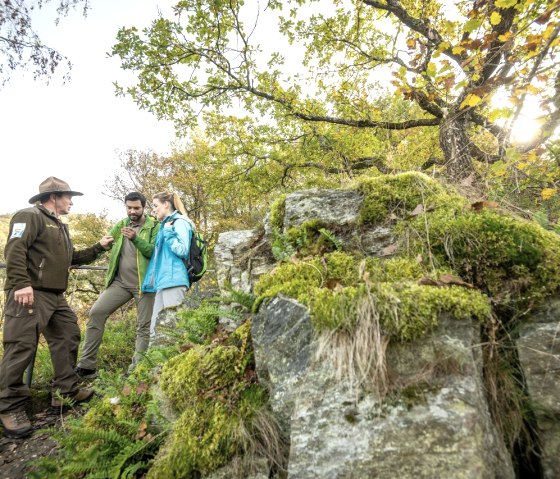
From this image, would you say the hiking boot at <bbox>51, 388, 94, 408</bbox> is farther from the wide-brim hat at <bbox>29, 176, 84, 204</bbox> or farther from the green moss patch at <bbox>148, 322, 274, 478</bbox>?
the wide-brim hat at <bbox>29, 176, 84, 204</bbox>

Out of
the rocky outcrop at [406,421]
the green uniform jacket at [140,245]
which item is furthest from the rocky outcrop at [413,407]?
the green uniform jacket at [140,245]

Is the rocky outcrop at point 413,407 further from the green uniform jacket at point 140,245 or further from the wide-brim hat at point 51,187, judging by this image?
the wide-brim hat at point 51,187

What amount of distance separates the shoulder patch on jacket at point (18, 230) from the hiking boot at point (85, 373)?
2366mm

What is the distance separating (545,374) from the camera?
1630 mm

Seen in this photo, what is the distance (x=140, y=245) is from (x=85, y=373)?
7.84ft

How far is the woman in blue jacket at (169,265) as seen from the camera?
14.9 ft

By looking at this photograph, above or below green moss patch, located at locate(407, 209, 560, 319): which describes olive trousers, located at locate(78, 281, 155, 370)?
below

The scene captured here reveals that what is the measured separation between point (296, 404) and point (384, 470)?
0.52 meters

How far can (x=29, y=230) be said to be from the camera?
4160 mm

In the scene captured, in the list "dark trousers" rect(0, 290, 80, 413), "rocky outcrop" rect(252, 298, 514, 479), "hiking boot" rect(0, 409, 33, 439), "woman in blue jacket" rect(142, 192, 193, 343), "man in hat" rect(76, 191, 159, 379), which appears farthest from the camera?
"man in hat" rect(76, 191, 159, 379)

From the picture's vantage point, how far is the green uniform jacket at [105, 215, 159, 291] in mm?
4836

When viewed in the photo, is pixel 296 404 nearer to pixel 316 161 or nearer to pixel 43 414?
pixel 43 414

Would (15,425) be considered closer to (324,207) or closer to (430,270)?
(324,207)

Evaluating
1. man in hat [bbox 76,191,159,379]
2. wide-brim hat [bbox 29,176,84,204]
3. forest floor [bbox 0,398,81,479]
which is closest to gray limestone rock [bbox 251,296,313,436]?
forest floor [bbox 0,398,81,479]
